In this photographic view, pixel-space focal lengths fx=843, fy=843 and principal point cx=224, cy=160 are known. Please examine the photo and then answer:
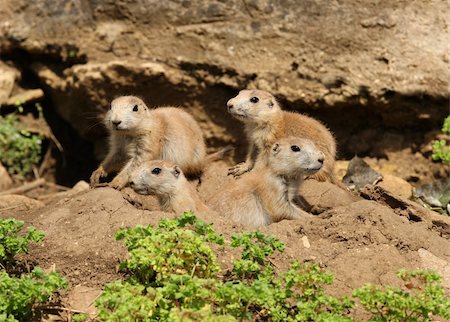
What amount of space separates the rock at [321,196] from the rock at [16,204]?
2.81m

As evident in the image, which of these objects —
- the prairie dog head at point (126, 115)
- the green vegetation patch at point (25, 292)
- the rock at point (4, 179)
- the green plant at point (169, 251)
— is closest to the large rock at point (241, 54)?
the rock at point (4, 179)

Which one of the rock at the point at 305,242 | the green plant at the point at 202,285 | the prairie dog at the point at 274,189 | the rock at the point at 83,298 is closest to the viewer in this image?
the green plant at the point at 202,285

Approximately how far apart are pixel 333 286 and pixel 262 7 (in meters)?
4.60

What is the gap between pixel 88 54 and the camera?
Answer: 36.2ft

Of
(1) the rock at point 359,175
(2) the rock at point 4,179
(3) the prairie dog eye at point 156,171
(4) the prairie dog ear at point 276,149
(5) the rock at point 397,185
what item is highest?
(4) the prairie dog ear at point 276,149

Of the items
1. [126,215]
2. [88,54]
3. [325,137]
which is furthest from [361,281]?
[88,54]

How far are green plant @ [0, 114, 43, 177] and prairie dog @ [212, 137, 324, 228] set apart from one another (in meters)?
3.87

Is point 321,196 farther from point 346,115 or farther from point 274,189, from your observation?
point 346,115

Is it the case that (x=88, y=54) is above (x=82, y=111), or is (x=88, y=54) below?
above

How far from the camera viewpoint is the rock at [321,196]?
859 cm

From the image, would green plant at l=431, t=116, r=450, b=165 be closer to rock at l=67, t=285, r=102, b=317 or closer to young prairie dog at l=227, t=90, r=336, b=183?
young prairie dog at l=227, t=90, r=336, b=183

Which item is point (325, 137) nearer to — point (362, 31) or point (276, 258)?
point (362, 31)

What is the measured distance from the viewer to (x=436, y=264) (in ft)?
23.9

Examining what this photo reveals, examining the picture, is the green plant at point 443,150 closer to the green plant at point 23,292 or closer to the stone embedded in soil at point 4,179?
the green plant at point 23,292
